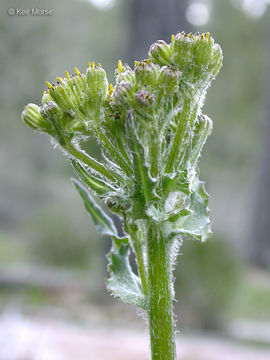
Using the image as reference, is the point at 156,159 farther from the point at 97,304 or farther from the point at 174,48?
the point at 97,304

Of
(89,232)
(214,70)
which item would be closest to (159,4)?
(89,232)

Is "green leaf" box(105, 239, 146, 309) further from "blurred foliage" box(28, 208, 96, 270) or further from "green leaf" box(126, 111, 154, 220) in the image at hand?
"blurred foliage" box(28, 208, 96, 270)

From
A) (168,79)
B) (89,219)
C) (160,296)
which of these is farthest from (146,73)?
(89,219)

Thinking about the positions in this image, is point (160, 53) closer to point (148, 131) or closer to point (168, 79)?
point (168, 79)

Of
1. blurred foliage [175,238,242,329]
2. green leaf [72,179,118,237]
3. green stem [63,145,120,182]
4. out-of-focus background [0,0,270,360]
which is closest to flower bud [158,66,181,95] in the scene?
green stem [63,145,120,182]

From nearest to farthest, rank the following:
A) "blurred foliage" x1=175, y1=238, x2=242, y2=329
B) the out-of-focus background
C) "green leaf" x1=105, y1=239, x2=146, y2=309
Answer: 1. "green leaf" x1=105, y1=239, x2=146, y2=309
2. the out-of-focus background
3. "blurred foliage" x1=175, y1=238, x2=242, y2=329

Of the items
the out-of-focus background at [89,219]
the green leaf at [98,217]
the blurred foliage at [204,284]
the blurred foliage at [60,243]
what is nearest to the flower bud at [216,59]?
the green leaf at [98,217]
